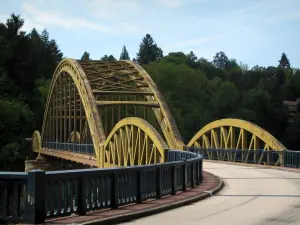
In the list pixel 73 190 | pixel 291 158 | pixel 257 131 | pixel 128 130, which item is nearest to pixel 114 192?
pixel 73 190

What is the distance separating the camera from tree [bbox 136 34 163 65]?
166 meters

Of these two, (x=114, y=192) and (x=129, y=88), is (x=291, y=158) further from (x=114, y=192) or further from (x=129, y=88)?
(x=129, y=88)

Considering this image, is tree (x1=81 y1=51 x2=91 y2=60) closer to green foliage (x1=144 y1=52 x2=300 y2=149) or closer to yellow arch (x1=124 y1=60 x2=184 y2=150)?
green foliage (x1=144 y1=52 x2=300 y2=149)

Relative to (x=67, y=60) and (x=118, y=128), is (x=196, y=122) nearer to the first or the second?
(x=67, y=60)

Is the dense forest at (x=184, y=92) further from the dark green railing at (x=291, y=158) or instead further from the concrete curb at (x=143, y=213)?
the concrete curb at (x=143, y=213)

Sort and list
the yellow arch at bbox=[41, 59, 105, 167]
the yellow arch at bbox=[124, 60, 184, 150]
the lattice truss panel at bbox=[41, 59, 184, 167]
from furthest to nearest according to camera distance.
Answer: the lattice truss panel at bbox=[41, 59, 184, 167] → the yellow arch at bbox=[124, 60, 184, 150] → the yellow arch at bbox=[41, 59, 105, 167]

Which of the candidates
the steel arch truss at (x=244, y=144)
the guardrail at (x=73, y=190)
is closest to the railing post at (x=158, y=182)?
the guardrail at (x=73, y=190)

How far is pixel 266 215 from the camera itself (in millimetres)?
10594

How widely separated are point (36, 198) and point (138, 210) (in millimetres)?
2679

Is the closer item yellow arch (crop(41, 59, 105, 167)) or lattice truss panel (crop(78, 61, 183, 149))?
yellow arch (crop(41, 59, 105, 167))

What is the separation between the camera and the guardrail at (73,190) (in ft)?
28.6

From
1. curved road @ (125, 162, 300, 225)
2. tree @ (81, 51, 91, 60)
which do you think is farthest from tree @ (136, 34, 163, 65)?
curved road @ (125, 162, 300, 225)

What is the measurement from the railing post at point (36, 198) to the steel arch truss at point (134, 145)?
12839 mm

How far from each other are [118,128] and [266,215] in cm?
→ 1927
